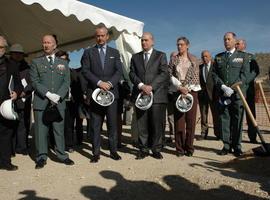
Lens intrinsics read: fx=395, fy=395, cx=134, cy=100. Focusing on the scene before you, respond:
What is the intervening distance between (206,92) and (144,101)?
2669 millimetres

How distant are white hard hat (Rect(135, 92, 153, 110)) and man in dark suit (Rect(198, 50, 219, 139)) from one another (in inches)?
97.7

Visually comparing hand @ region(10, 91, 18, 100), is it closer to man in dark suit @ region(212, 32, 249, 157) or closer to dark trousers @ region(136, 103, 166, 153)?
dark trousers @ region(136, 103, 166, 153)

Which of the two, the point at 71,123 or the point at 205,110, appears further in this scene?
the point at 205,110

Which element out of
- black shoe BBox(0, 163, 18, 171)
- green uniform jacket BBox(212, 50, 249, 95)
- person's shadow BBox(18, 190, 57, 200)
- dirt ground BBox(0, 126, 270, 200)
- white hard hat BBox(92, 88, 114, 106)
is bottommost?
person's shadow BBox(18, 190, 57, 200)

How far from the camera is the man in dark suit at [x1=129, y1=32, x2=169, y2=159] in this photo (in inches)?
244

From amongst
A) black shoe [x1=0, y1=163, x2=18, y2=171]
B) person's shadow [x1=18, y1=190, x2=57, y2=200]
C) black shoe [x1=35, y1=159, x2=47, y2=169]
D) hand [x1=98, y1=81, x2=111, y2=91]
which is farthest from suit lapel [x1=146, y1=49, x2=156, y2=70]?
person's shadow [x1=18, y1=190, x2=57, y2=200]

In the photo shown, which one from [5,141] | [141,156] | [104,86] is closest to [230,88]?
[141,156]

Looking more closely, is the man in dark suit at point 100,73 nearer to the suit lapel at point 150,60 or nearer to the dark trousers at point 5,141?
the suit lapel at point 150,60

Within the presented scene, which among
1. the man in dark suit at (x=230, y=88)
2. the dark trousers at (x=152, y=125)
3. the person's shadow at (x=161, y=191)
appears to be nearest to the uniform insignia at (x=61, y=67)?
the dark trousers at (x=152, y=125)

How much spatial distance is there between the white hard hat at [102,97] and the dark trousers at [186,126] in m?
1.18

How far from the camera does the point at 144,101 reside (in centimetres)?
615

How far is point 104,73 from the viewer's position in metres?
→ 6.11

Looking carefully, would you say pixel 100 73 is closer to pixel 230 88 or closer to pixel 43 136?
pixel 43 136

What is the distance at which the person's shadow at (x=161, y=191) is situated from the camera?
4199 millimetres
